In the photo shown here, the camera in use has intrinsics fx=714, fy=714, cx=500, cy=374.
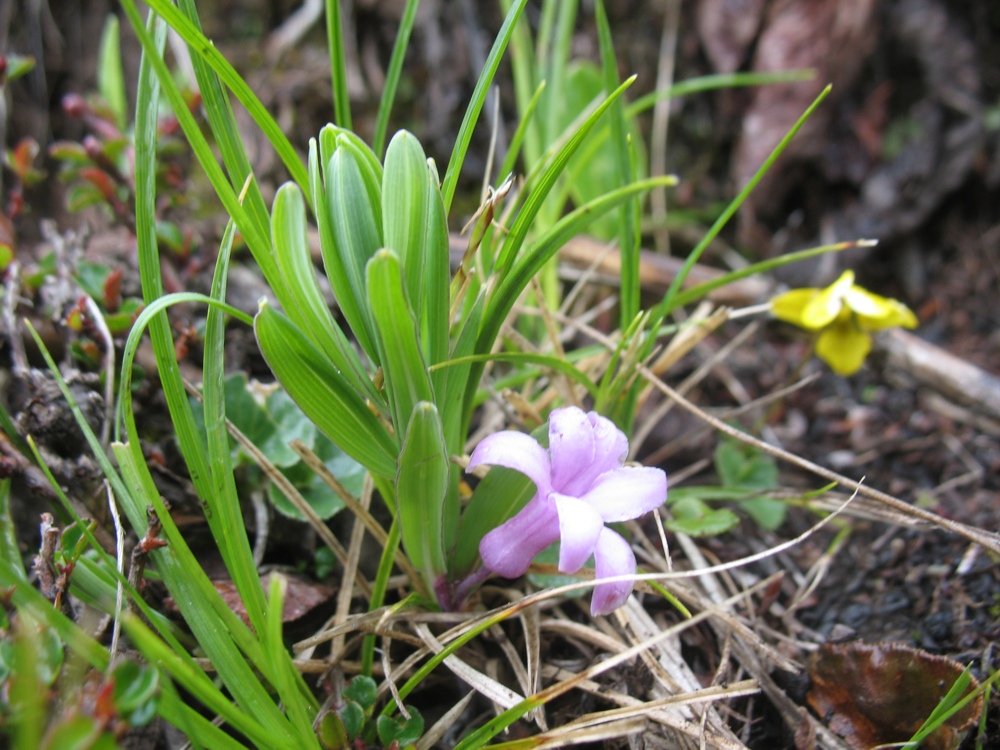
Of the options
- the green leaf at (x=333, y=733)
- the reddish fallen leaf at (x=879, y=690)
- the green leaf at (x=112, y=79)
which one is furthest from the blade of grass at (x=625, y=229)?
the green leaf at (x=112, y=79)

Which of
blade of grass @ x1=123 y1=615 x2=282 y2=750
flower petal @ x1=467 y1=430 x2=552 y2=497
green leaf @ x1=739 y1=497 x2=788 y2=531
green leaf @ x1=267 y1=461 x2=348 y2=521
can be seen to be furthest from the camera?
green leaf @ x1=739 y1=497 x2=788 y2=531

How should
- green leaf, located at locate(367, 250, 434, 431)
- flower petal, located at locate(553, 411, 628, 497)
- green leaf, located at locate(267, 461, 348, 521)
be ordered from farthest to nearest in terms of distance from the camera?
green leaf, located at locate(267, 461, 348, 521) < flower petal, located at locate(553, 411, 628, 497) < green leaf, located at locate(367, 250, 434, 431)

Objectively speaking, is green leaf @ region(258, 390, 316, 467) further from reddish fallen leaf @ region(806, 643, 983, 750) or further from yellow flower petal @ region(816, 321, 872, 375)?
yellow flower petal @ region(816, 321, 872, 375)

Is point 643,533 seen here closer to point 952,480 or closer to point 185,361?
point 952,480

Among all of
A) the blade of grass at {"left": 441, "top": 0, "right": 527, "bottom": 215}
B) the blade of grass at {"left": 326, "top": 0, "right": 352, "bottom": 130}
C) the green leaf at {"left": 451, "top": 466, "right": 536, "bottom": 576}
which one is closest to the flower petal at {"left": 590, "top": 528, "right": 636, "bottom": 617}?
the green leaf at {"left": 451, "top": 466, "right": 536, "bottom": 576}

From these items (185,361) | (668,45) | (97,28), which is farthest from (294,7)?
(185,361)

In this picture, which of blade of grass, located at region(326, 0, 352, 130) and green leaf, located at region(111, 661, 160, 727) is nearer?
green leaf, located at region(111, 661, 160, 727)

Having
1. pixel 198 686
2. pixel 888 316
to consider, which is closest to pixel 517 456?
pixel 198 686

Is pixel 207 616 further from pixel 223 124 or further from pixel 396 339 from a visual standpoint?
pixel 223 124
